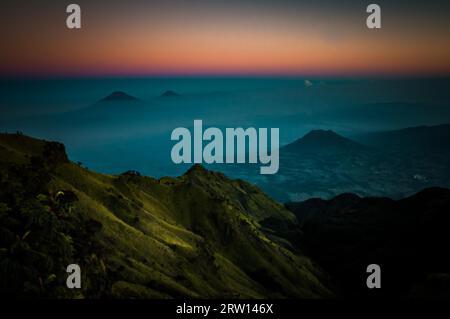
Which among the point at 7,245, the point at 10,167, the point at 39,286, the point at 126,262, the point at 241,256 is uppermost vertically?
the point at 10,167

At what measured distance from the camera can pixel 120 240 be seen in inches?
3361

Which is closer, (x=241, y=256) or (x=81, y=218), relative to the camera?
(x=81, y=218)

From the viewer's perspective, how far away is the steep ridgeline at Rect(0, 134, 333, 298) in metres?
Answer: 48.1

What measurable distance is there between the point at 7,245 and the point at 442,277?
11103 cm

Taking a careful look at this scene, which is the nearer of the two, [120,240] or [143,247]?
[120,240]

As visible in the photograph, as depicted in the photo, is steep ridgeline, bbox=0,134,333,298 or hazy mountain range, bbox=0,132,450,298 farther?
hazy mountain range, bbox=0,132,450,298

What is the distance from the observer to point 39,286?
4412 centimetres

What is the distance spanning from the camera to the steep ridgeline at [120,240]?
4806 centimetres

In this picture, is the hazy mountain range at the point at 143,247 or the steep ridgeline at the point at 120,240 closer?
the steep ridgeline at the point at 120,240
